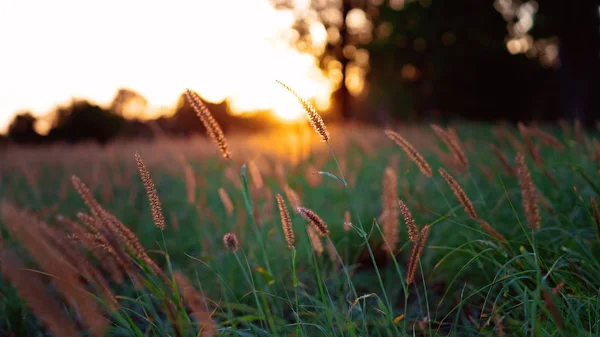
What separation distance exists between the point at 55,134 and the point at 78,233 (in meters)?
20.2

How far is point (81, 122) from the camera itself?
19.2m

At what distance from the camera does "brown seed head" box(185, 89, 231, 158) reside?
1.23 m

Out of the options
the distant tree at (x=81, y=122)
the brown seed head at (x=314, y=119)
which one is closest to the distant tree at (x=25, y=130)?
the distant tree at (x=81, y=122)

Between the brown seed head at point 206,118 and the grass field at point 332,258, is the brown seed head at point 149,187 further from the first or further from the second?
the brown seed head at point 206,118

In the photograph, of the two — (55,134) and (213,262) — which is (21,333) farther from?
(55,134)

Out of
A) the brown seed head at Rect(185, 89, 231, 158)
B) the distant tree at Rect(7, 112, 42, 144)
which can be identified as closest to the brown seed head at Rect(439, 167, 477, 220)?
the brown seed head at Rect(185, 89, 231, 158)

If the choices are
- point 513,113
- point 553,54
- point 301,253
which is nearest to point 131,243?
point 301,253

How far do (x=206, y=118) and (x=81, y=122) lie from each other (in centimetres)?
2013

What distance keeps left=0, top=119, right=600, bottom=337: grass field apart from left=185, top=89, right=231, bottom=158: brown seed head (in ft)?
0.45

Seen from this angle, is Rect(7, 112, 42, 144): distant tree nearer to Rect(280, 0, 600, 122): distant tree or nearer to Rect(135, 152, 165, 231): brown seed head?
Rect(280, 0, 600, 122): distant tree

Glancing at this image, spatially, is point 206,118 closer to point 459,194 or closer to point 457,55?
point 459,194

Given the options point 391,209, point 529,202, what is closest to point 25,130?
point 391,209

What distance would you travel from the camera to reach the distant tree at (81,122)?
61.9 ft

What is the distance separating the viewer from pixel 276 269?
2.46 metres
